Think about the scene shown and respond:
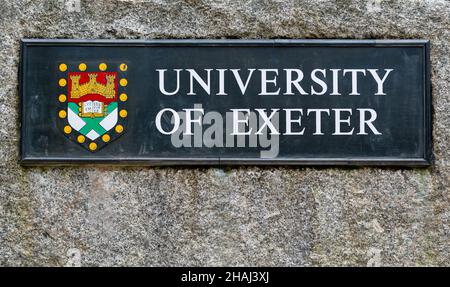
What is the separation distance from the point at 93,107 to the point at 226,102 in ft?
1.57

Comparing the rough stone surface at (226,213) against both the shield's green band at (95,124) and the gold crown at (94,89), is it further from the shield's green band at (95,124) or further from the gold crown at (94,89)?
the gold crown at (94,89)

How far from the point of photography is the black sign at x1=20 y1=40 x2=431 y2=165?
2.35 meters

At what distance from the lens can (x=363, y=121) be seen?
2355 millimetres

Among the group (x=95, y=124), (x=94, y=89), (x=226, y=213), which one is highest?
(x=94, y=89)

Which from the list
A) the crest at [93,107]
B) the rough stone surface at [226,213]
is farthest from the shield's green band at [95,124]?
the rough stone surface at [226,213]

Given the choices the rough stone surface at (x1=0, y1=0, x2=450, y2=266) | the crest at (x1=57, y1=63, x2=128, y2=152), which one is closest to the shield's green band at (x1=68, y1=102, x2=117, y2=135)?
the crest at (x1=57, y1=63, x2=128, y2=152)

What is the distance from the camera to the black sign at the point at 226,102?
2.35m

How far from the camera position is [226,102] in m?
2.37

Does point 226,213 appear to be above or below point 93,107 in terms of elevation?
below

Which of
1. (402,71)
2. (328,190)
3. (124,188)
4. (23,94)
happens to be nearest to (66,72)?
(23,94)

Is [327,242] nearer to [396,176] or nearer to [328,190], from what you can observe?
[328,190]

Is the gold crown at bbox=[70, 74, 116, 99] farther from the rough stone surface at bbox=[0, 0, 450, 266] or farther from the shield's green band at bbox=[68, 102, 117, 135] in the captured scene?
the rough stone surface at bbox=[0, 0, 450, 266]

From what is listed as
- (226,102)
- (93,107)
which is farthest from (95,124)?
(226,102)

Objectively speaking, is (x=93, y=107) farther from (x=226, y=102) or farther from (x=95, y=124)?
(x=226, y=102)
